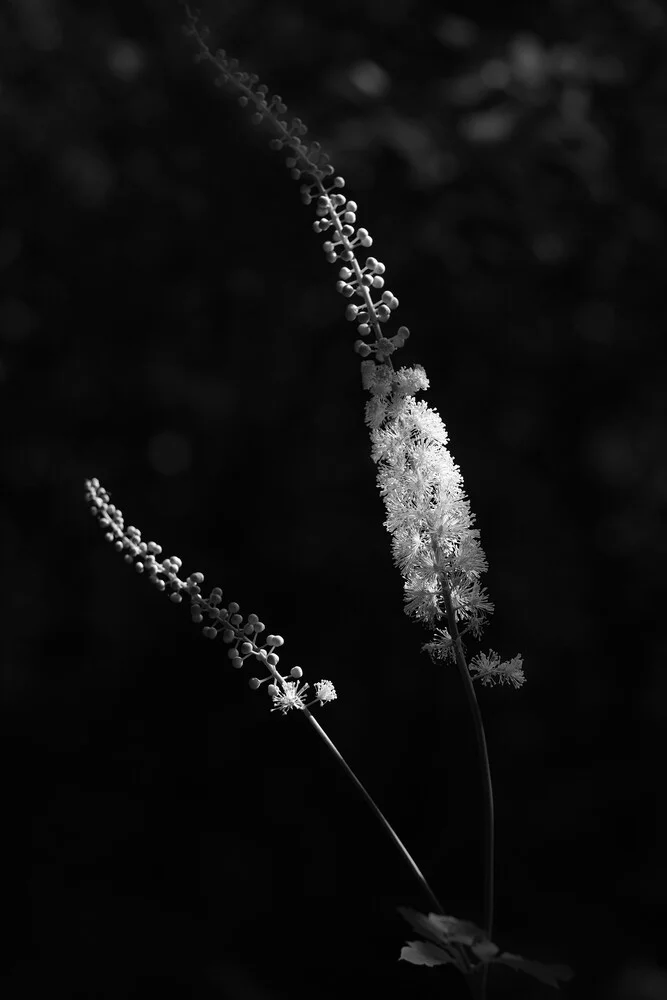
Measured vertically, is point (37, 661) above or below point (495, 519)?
below

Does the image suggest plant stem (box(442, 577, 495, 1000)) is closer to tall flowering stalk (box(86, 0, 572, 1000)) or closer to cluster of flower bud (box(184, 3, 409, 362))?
tall flowering stalk (box(86, 0, 572, 1000))

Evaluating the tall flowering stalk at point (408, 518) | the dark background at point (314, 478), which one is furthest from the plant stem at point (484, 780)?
the dark background at point (314, 478)

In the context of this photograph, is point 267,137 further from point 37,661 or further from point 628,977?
point 628,977

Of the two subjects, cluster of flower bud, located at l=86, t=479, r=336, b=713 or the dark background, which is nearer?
cluster of flower bud, located at l=86, t=479, r=336, b=713

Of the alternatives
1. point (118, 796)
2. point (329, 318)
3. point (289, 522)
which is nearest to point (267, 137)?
point (329, 318)

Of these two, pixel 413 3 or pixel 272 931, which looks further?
pixel 413 3

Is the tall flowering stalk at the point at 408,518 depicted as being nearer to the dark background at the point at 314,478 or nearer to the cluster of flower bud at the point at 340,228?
the cluster of flower bud at the point at 340,228

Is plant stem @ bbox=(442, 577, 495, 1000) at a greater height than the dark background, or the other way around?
the dark background

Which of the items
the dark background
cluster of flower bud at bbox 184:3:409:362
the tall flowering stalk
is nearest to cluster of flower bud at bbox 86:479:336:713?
the tall flowering stalk
